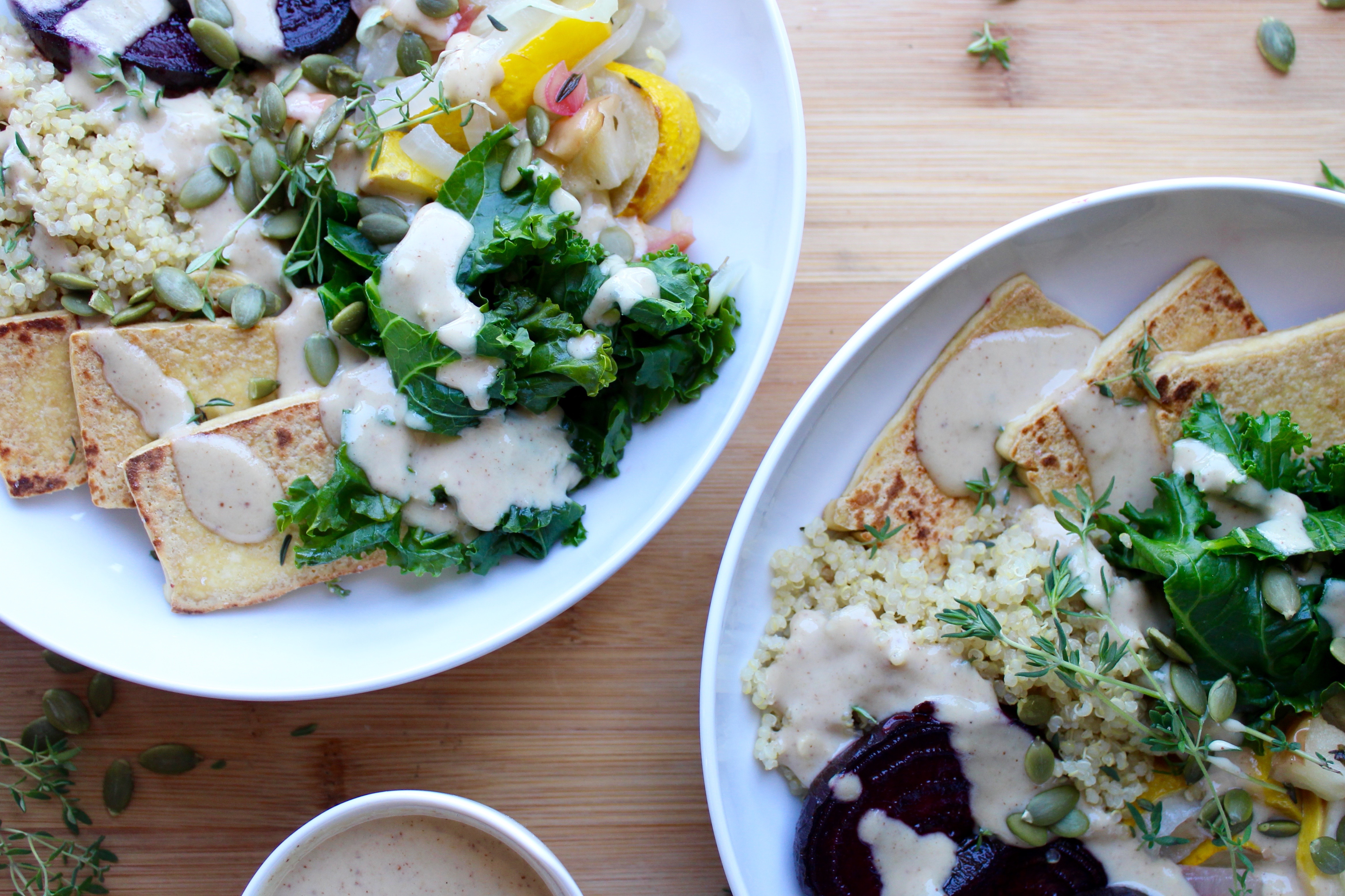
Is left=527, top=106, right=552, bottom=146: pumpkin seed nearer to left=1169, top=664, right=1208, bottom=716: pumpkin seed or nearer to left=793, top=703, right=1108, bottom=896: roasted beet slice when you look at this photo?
left=793, top=703, right=1108, bottom=896: roasted beet slice

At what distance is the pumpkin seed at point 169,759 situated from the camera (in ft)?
6.24

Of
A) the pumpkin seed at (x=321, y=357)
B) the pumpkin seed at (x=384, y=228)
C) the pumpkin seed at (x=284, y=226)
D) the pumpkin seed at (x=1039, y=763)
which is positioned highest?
the pumpkin seed at (x=384, y=228)

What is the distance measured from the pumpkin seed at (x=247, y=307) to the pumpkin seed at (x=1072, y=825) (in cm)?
192

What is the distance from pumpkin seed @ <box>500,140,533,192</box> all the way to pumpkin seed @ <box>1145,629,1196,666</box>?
1.56 meters

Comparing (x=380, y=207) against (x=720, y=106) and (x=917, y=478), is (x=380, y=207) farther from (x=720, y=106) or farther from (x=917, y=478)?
(x=917, y=478)

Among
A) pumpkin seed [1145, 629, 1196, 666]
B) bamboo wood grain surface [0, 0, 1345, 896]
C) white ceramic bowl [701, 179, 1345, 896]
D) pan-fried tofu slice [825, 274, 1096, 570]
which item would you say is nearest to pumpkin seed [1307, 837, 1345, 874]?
pumpkin seed [1145, 629, 1196, 666]

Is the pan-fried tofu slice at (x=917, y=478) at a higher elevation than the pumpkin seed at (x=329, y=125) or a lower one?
lower

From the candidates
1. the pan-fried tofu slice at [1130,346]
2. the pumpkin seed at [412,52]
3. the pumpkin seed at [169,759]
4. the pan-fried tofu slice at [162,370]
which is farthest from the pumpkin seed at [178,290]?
the pan-fried tofu slice at [1130,346]

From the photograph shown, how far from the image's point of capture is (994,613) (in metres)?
1.69

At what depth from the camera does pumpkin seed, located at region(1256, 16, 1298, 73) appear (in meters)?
2.01

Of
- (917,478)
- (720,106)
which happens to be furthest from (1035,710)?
(720,106)

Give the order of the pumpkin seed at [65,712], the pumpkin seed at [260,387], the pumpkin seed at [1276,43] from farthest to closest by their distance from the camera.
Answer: the pumpkin seed at [1276,43]
the pumpkin seed at [65,712]
the pumpkin seed at [260,387]

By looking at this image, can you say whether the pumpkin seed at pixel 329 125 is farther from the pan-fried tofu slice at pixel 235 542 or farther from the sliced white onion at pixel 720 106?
the sliced white onion at pixel 720 106

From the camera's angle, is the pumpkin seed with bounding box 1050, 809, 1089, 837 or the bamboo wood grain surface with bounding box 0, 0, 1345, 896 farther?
the bamboo wood grain surface with bounding box 0, 0, 1345, 896
